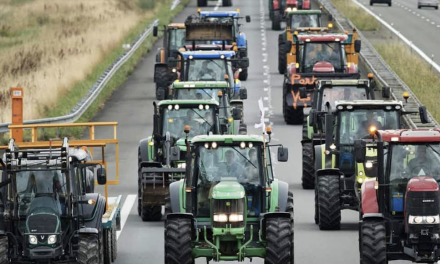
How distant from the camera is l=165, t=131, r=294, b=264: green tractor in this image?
2066 cm

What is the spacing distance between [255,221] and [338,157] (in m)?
6.01

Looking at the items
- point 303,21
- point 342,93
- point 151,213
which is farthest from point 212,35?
point 151,213

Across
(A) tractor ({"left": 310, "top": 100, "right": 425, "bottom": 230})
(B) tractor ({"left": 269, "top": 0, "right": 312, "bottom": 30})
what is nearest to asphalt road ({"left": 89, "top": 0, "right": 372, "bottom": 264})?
(B) tractor ({"left": 269, "top": 0, "right": 312, "bottom": 30})

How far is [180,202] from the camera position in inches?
868

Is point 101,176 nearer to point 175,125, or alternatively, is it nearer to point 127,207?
point 127,207

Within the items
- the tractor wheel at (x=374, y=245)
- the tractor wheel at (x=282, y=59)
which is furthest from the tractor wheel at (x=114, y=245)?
the tractor wheel at (x=282, y=59)

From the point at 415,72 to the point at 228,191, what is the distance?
31669 mm

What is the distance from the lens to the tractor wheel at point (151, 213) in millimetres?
26958

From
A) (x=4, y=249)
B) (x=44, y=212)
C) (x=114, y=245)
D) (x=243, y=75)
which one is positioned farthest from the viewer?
(x=243, y=75)

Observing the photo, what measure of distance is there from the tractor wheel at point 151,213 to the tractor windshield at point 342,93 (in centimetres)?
772

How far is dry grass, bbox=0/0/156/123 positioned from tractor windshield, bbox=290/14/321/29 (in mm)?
7485

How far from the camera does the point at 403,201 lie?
21109 millimetres

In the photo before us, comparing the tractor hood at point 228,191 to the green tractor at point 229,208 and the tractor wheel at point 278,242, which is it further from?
the tractor wheel at point 278,242

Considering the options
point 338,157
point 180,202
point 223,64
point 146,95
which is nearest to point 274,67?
point 146,95
